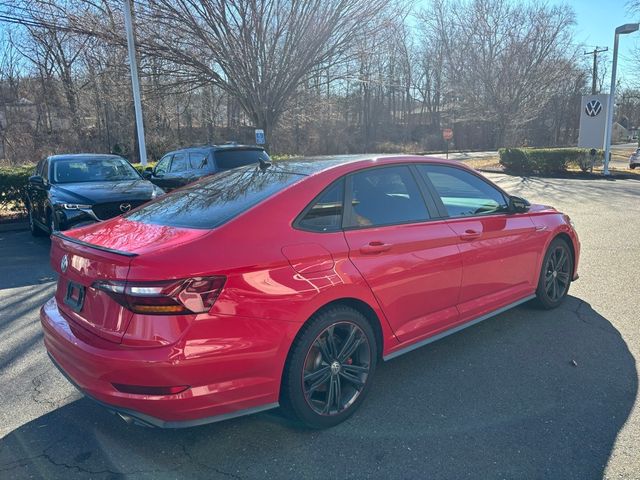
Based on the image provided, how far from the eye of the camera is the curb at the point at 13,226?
10.3 meters

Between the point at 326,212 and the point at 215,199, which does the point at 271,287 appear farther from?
the point at 215,199

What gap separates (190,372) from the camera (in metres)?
2.30

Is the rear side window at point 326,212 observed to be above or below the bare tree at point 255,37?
below

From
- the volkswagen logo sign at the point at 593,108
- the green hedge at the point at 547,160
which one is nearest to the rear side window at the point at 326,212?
the volkswagen logo sign at the point at 593,108

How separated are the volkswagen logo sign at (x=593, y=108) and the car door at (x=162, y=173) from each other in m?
17.4

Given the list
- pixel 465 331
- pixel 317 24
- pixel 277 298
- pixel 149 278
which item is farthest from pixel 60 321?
pixel 317 24

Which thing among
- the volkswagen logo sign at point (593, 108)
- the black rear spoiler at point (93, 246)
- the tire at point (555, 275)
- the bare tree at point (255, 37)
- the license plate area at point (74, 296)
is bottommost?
the tire at point (555, 275)

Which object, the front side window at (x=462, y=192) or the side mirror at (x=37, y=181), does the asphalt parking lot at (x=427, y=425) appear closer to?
the front side window at (x=462, y=192)

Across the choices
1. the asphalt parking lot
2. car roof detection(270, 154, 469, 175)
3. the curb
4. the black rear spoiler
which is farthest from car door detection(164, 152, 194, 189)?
the black rear spoiler

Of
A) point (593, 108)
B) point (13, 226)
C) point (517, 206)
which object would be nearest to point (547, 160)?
point (593, 108)

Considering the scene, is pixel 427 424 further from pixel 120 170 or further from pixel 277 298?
pixel 120 170

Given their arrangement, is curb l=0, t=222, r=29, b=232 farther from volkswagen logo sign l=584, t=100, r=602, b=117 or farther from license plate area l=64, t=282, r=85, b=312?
volkswagen logo sign l=584, t=100, r=602, b=117

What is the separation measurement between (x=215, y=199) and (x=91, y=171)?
653 centimetres

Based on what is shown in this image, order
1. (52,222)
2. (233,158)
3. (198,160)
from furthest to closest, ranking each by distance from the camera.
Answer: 1. (198,160)
2. (233,158)
3. (52,222)
